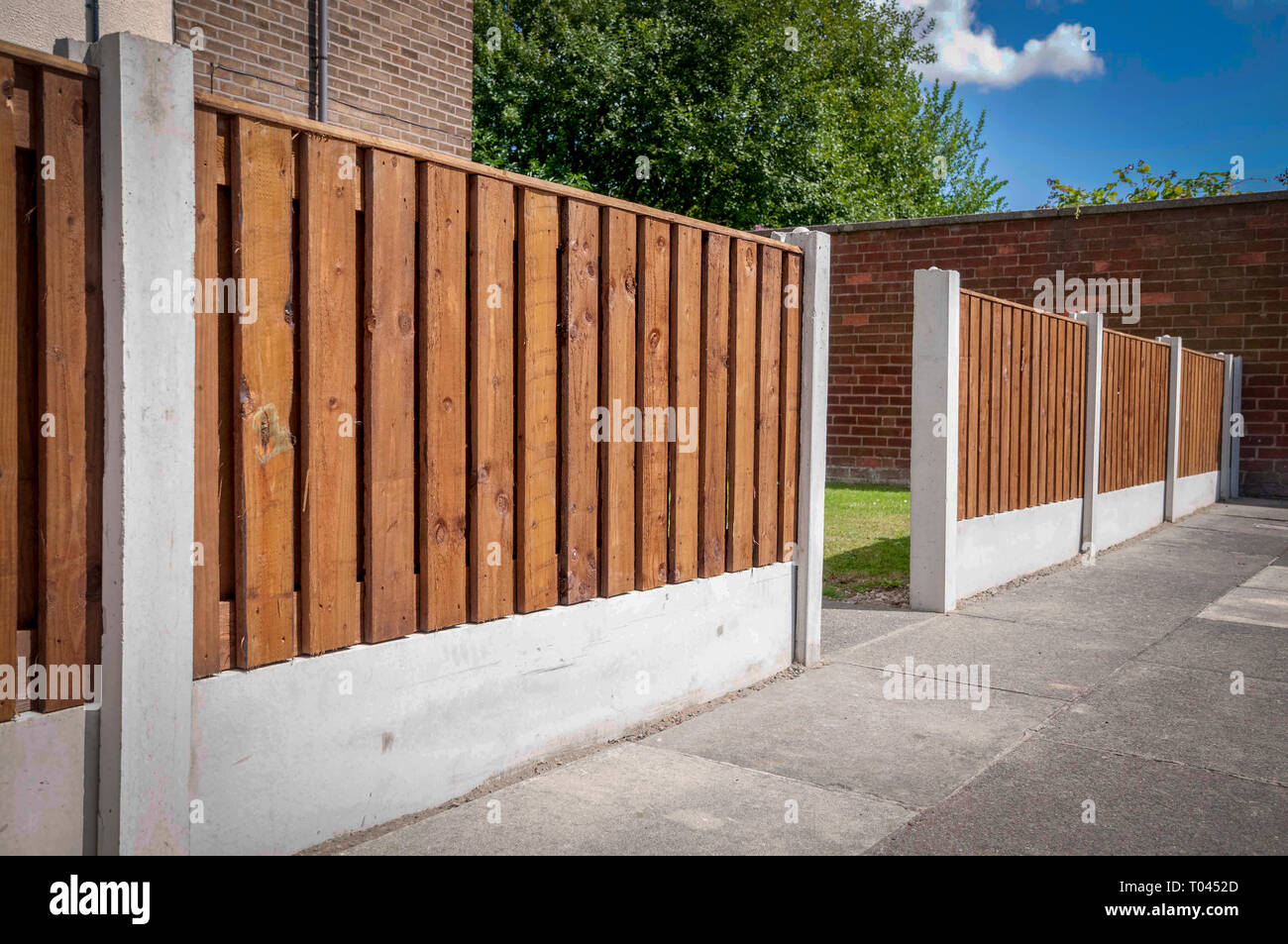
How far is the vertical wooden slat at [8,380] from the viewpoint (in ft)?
8.07

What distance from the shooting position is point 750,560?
17.1ft

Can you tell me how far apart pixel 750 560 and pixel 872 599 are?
2.68 metres

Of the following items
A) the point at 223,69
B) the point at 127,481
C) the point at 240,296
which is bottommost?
the point at 127,481

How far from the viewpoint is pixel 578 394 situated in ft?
13.5

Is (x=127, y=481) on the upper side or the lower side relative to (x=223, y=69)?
lower

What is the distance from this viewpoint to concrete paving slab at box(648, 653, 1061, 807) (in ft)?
13.0

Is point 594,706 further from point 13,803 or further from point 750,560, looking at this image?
point 13,803

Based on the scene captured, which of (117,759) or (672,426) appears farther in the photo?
(672,426)

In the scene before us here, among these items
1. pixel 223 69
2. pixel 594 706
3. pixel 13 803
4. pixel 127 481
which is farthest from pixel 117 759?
pixel 223 69

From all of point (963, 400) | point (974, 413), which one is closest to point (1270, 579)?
point (974, 413)

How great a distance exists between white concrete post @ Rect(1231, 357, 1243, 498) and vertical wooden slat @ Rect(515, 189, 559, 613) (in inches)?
563

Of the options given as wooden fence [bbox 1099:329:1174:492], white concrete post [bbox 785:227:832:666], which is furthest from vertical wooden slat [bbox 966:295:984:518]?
wooden fence [bbox 1099:329:1174:492]
